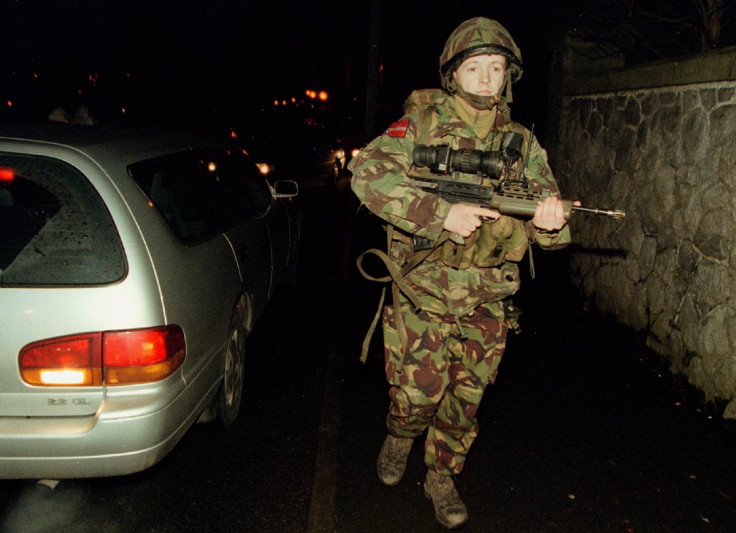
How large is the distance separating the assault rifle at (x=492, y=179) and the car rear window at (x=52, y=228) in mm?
1348

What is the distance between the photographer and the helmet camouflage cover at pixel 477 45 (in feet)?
8.22

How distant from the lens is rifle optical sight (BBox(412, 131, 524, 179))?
92.7 inches

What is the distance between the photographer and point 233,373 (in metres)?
3.48

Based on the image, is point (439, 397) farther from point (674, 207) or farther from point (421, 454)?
point (674, 207)

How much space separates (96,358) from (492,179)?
1.79 m

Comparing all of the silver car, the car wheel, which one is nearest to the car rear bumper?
the silver car

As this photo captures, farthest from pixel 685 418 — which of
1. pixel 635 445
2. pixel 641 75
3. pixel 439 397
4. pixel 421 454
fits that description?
pixel 641 75

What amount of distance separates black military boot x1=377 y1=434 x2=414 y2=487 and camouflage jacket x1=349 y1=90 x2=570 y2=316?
2.58 feet

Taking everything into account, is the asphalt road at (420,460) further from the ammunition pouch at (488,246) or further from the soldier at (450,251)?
the ammunition pouch at (488,246)

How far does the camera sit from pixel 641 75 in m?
4.89

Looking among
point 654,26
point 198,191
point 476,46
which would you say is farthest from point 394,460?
point 654,26

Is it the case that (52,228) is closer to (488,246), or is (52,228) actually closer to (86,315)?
(86,315)

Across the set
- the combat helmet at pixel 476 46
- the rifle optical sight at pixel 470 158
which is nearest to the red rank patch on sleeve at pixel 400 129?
the rifle optical sight at pixel 470 158

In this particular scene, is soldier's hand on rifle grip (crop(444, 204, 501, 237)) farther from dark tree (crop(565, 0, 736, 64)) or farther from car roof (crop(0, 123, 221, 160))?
dark tree (crop(565, 0, 736, 64))
